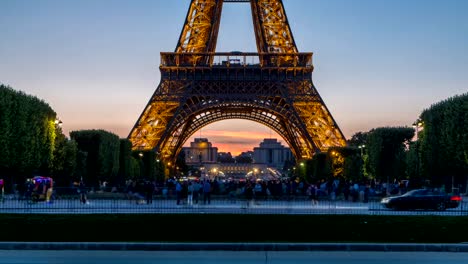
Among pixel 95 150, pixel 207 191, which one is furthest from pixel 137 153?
pixel 207 191

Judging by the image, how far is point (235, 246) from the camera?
20.6 metres

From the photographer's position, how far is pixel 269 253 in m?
19.9

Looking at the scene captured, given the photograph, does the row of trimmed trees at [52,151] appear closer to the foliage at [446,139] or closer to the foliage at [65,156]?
the foliage at [65,156]

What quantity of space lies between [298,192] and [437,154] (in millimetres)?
10718

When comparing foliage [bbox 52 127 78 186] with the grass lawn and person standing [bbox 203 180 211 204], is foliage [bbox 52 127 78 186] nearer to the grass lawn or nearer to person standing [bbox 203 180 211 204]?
person standing [bbox 203 180 211 204]

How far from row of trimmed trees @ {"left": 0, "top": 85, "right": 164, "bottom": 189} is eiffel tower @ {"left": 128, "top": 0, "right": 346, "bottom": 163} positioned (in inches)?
124

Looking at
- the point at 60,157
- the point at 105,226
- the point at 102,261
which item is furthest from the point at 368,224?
the point at 60,157

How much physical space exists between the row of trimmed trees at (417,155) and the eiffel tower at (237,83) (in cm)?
302

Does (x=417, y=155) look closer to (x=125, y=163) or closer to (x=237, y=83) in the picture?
(x=237, y=83)

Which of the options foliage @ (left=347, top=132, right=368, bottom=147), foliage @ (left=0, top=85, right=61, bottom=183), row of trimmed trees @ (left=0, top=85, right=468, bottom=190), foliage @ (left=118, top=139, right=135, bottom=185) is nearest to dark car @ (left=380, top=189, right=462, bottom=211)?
row of trimmed trees @ (left=0, top=85, right=468, bottom=190)

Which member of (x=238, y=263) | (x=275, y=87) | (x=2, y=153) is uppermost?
(x=275, y=87)

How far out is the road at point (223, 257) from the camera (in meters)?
18.0

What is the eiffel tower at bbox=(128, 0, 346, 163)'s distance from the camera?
71000 mm

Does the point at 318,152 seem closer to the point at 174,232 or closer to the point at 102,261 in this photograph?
the point at 174,232
